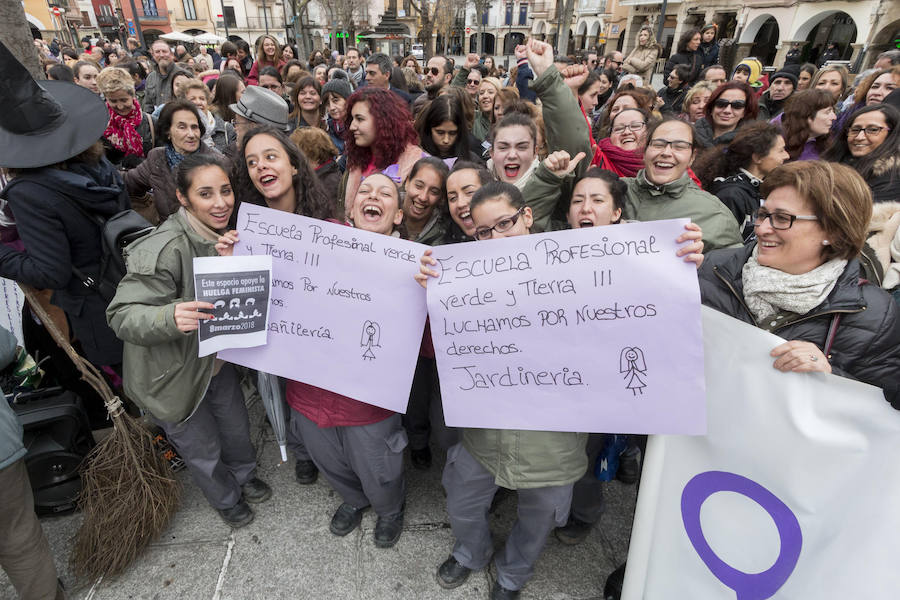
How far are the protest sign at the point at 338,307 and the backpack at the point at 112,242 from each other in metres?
0.65

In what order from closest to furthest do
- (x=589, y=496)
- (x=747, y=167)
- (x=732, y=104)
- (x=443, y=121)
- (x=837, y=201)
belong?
(x=837, y=201), (x=589, y=496), (x=747, y=167), (x=443, y=121), (x=732, y=104)

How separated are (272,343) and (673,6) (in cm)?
3507

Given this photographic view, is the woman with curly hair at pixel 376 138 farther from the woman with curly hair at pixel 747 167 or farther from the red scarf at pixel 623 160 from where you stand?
the woman with curly hair at pixel 747 167

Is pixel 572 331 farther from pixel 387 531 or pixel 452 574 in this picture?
pixel 387 531

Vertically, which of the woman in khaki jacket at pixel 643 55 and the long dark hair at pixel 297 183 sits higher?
Result: the woman in khaki jacket at pixel 643 55

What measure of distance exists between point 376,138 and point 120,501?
2.55 m

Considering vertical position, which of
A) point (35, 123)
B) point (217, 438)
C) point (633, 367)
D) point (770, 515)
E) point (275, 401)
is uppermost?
point (35, 123)

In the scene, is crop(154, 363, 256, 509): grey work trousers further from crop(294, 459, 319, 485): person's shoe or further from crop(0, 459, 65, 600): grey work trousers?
crop(0, 459, 65, 600): grey work trousers

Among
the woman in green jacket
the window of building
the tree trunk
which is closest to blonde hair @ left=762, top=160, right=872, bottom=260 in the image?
the woman in green jacket

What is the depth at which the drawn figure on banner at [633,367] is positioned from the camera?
1.58 metres

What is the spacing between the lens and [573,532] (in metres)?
2.44

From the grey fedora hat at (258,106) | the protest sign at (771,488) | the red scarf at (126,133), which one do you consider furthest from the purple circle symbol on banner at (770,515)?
the red scarf at (126,133)

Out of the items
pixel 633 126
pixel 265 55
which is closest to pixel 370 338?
pixel 633 126

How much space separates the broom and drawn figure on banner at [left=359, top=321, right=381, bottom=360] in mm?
1353
